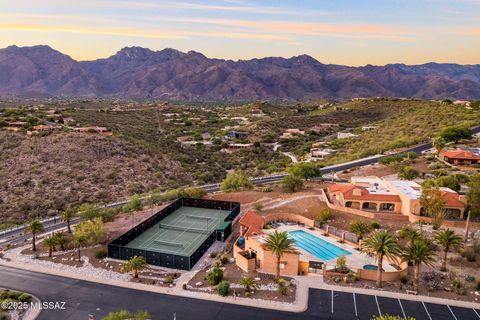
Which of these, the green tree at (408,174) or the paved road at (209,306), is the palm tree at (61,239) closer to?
the paved road at (209,306)

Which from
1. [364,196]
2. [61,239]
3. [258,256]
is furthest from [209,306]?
[364,196]

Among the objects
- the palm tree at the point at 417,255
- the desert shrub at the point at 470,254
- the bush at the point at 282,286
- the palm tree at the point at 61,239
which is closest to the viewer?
the bush at the point at 282,286

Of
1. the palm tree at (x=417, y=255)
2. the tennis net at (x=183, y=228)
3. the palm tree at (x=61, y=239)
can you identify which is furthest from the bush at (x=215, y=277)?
the palm tree at (x=61, y=239)

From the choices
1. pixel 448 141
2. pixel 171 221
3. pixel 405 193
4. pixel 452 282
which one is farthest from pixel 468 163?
pixel 171 221

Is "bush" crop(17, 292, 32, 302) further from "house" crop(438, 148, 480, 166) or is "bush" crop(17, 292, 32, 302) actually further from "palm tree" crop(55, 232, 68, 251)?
"house" crop(438, 148, 480, 166)

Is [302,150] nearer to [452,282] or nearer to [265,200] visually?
[265,200]

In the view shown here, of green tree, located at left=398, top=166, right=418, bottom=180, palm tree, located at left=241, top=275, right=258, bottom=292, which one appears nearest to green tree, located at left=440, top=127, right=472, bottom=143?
green tree, located at left=398, top=166, right=418, bottom=180

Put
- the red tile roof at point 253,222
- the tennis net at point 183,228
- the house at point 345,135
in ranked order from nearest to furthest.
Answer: the red tile roof at point 253,222 → the tennis net at point 183,228 → the house at point 345,135
